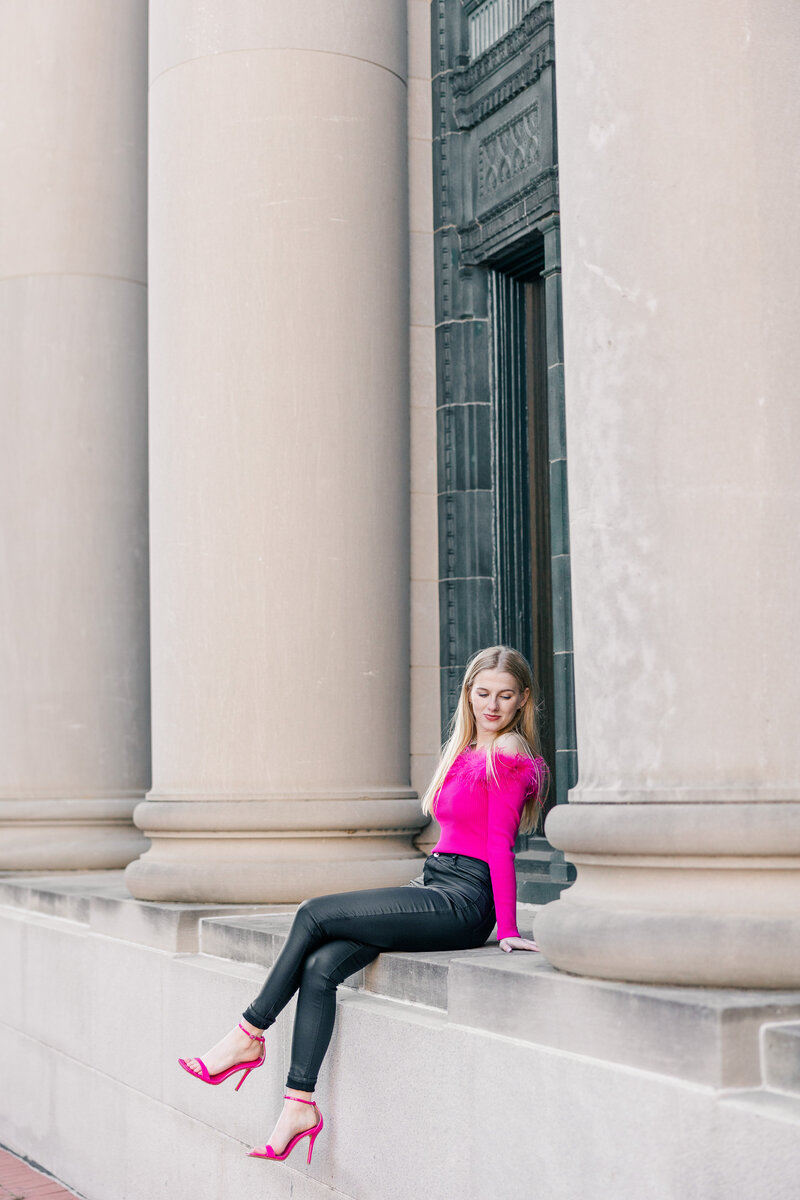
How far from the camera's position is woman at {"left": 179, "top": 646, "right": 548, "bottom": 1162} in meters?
8.35

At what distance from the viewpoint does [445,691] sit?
551 inches

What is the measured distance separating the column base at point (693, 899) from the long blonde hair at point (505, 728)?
2.09m

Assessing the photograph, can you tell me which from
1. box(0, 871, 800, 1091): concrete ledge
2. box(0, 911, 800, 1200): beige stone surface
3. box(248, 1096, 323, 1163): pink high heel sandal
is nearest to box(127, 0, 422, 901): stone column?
box(0, 871, 800, 1091): concrete ledge

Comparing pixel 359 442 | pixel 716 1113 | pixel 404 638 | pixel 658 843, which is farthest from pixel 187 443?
pixel 716 1113

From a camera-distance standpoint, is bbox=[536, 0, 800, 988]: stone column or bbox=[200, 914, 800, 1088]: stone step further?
bbox=[536, 0, 800, 988]: stone column

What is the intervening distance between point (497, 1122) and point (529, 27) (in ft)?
33.0

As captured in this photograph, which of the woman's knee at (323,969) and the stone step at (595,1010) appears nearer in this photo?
the stone step at (595,1010)

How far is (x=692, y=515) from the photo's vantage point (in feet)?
21.5

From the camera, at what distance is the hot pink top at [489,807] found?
8.52 metres

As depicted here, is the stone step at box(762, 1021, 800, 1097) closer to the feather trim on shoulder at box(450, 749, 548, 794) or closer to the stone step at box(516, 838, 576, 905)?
the feather trim on shoulder at box(450, 749, 548, 794)

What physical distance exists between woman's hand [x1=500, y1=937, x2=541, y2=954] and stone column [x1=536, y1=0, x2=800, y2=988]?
116 cm

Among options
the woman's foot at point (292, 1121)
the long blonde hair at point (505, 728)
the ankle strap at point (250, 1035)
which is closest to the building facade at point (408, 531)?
the woman's foot at point (292, 1121)

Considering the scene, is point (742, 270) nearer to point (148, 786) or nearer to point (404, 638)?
point (404, 638)

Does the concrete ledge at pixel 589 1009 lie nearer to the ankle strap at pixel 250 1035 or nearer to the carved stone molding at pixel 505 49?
the ankle strap at pixel 250 1035
